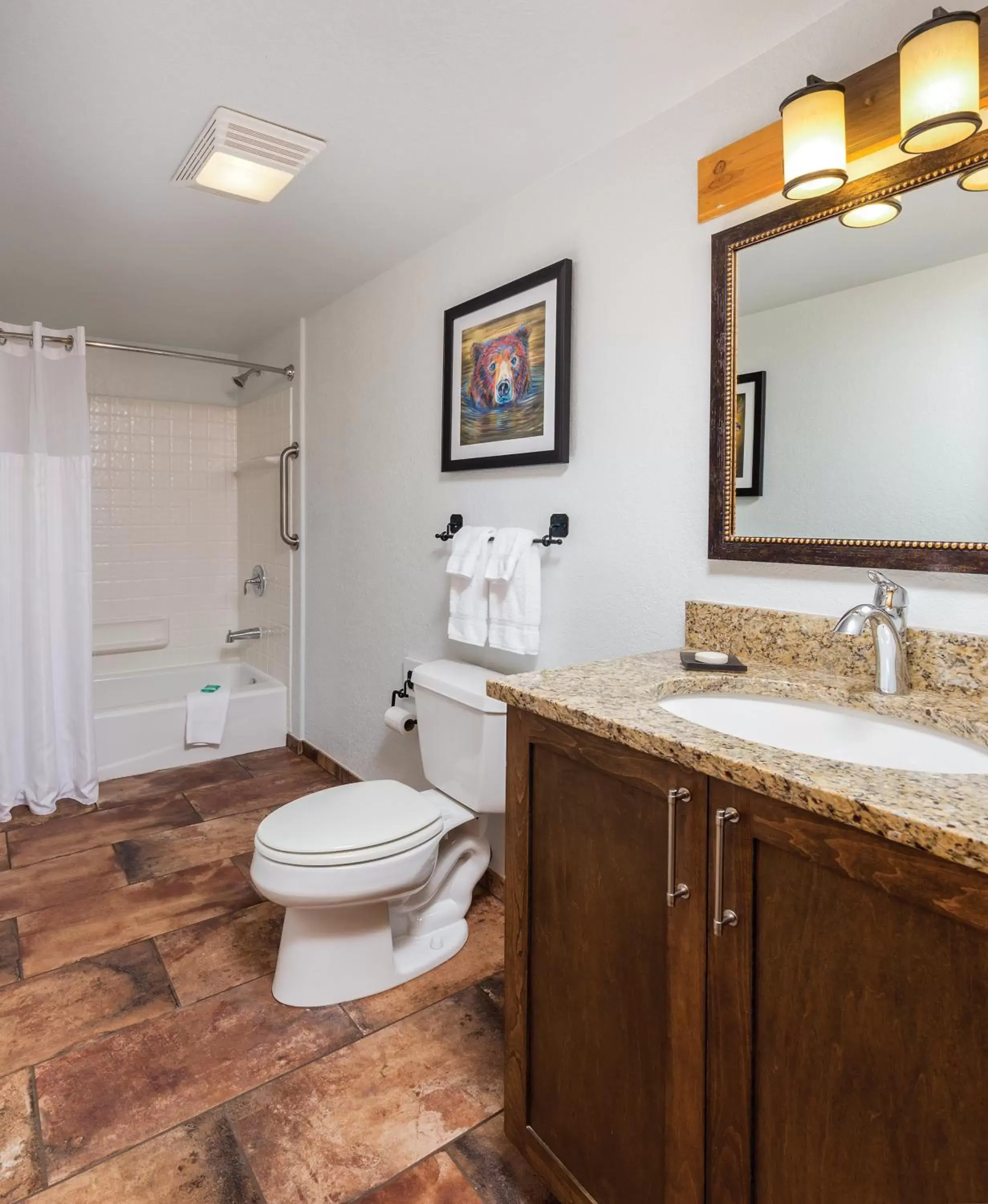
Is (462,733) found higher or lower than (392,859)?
higher

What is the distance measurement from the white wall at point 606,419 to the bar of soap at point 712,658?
17 cm

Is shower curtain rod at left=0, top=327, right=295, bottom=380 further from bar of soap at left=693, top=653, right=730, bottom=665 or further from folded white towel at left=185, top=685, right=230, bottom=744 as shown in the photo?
bar of soap at left=693, top=653, right=730, bottom=665

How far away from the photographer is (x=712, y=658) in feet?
4.60

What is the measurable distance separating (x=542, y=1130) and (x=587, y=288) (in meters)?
1.85

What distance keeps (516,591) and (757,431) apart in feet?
2.51

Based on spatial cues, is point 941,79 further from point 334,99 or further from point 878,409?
point 334,99

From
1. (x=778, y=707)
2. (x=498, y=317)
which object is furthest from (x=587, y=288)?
(x=778, y=707)

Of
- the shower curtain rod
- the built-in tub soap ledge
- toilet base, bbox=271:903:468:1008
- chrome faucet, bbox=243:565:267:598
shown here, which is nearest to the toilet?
toilet base, bbox=271:903:468:1008

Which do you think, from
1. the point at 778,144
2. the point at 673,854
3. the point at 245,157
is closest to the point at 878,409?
the point at 778,144

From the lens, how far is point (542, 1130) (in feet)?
4.04

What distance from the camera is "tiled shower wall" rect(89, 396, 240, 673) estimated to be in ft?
12.8

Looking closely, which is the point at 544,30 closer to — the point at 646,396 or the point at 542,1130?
the point at 646,396

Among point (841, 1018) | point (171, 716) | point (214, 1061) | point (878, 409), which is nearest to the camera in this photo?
point (841, 1018)

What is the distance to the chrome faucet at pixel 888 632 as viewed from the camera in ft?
3.84
